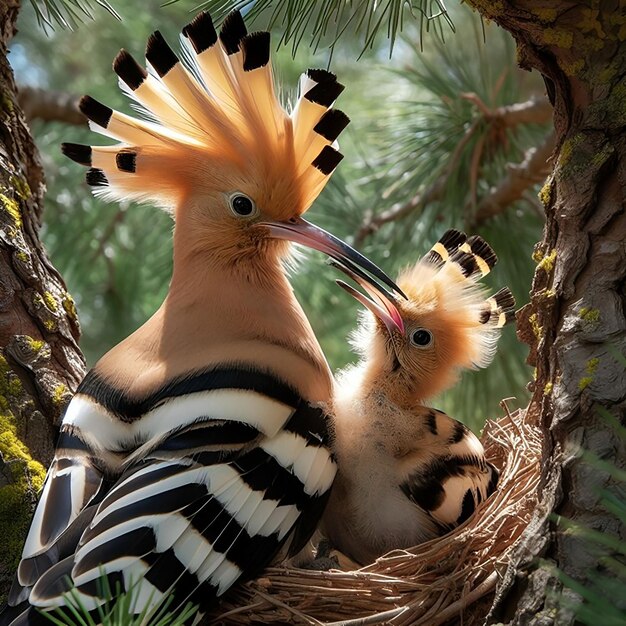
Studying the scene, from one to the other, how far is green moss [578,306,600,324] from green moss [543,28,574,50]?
18.7 inches

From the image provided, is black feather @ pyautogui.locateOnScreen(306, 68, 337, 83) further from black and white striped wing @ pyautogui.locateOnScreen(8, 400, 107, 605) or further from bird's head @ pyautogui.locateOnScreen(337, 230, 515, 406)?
black and white striped wing @ pyautogui.locateOnScreen(8, 400, 107, 605)

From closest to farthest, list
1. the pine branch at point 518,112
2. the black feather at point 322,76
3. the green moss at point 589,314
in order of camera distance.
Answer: the green moss at point 589,314 < the black feather at point 322,76 < the pine branch at point 518,112

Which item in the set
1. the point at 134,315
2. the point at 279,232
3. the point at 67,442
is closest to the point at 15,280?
the point at 67,442

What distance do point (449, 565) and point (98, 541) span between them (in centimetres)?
73

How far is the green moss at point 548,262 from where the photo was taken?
5.79 ft

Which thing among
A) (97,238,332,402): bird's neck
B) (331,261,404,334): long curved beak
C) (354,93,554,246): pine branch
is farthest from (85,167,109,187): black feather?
(354,93,554,246): pine branch

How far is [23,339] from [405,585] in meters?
1.08

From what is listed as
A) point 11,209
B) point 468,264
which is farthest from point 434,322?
point 11,209

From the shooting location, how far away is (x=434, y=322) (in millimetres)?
2680

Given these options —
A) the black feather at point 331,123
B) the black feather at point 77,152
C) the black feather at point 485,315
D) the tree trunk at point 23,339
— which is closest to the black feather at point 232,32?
the black feather at point 331,123

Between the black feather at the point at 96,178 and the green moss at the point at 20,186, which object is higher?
the black feather at the point at 96,178

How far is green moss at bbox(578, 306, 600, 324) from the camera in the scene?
1.55 metres

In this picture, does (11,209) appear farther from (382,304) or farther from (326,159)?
(382,304)

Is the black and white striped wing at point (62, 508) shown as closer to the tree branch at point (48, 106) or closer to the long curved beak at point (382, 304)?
the long curved beak at point (382, 304)
